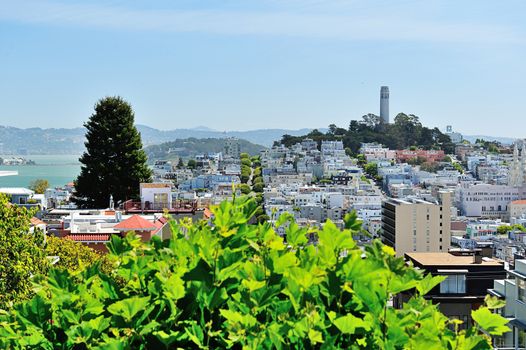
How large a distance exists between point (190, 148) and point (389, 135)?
213 feet

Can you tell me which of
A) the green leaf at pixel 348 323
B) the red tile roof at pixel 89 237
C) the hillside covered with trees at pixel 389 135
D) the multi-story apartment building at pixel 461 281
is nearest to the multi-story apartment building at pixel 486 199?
the hillside covered with trees at pixel 389 135

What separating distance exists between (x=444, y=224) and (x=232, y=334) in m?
51.4

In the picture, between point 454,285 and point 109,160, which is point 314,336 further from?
point 109,160

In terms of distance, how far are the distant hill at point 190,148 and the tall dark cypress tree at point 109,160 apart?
439 feet

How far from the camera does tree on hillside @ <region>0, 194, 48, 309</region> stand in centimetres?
640

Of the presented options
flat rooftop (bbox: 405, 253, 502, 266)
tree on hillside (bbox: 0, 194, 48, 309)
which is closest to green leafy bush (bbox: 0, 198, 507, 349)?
tree on hillside (bbox: 0, 194, 48, 309)

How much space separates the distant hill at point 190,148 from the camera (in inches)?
6255

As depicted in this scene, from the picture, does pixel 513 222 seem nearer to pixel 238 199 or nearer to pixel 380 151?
pixel 380 151

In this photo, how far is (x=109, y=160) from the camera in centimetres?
1858

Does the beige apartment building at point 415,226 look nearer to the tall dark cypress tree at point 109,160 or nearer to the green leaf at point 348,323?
the tall dark cypress tree at point 109,160

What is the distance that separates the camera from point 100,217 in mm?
13664

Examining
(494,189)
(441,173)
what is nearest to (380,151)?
(441,173)

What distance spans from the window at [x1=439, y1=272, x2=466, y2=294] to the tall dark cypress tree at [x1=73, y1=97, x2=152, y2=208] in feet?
27.1

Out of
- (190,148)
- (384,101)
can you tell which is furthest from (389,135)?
(190,148)
